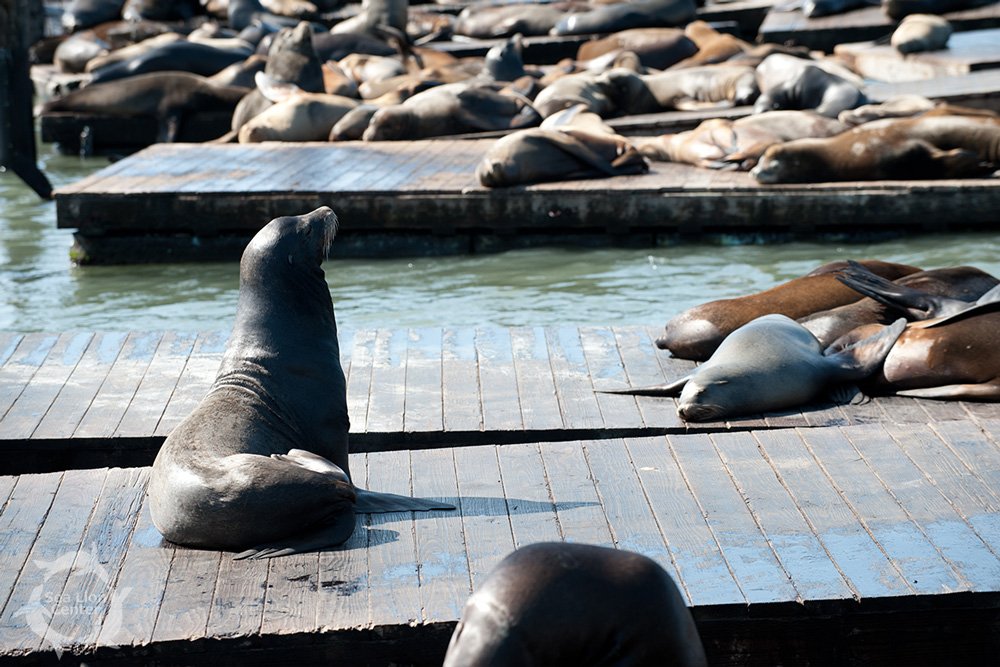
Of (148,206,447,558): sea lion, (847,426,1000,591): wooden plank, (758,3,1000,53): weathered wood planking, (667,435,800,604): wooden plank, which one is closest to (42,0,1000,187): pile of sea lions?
(758,3,1000,53): weathered wood planking

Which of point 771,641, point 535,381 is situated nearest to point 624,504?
point 771,641

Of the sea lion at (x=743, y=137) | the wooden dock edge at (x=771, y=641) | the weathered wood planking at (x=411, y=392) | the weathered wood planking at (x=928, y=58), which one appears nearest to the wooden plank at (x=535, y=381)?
the weathered wood planking at (x=411, y=392)

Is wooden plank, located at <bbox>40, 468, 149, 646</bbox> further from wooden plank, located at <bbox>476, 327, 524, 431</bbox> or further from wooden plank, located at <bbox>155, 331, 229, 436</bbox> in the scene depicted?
wooden plank, located at <bbox>476, 327, 524, 431</bbox>

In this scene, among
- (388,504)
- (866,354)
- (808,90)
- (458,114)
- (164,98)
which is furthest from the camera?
(164,98)

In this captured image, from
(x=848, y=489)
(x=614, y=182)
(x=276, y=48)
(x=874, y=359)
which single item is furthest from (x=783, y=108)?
(x=848, y=489)

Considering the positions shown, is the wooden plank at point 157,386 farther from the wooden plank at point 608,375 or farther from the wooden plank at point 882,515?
the wooden plank at point 882,515

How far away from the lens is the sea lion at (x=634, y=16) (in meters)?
18.4

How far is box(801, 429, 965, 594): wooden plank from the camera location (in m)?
3.43

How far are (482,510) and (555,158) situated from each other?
606 cm

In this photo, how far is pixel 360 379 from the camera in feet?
18.2

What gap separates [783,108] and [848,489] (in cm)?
866

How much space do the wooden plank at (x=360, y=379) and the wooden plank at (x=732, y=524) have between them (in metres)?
1.15

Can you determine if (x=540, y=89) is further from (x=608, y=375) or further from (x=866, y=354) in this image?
(x=866, y=354)

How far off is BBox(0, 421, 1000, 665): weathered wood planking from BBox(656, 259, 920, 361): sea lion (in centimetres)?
121
